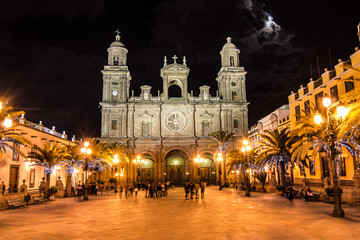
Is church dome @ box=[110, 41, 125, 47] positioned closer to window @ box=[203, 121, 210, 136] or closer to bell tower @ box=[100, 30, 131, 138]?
bell tower @ box=[100, 30, 131, 138]

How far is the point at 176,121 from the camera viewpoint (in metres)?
54.4

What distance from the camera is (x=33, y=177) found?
37.1 meters

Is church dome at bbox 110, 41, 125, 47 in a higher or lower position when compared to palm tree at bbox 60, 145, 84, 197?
higher

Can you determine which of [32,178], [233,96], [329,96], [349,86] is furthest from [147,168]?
[349,86]

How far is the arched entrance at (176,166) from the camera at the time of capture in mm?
54531

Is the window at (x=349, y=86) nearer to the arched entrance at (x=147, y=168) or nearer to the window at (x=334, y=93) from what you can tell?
the window at (x=334, y=93)

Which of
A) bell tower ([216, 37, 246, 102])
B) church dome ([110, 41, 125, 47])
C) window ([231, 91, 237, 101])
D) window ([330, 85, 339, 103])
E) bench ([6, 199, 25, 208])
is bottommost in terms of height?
bench ([6, 199, 25, 208])

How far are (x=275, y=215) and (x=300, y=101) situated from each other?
24.5m

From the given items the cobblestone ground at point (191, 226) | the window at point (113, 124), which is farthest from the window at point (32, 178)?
the cobblestone ground at point (191, 226)

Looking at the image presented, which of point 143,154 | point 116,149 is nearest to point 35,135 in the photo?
point 116,149

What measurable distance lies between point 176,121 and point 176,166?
8553 millimetres

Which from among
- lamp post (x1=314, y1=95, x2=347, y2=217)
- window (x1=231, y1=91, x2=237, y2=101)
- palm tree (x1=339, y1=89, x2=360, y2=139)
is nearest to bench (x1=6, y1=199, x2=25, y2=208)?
lamp post (x1=314, y1=95, x2=347, y2=217)

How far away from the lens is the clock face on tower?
54156 millimetres

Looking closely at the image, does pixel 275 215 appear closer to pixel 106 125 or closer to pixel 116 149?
pixel 116 149
